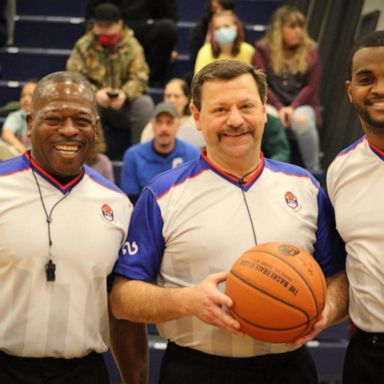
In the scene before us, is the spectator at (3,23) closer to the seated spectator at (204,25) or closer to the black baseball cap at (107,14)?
the black baseball cap at (107,14)

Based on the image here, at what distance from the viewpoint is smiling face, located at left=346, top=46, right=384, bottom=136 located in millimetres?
2848

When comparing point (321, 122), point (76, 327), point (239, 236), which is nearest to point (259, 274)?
point (239, 236)

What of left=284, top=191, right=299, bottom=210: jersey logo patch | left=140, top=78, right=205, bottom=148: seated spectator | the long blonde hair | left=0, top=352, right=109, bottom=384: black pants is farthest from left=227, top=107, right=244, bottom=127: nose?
the long blonde hair

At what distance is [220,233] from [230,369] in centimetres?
47

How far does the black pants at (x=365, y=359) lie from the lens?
2.81 m

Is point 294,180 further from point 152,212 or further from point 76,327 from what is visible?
point 76,327

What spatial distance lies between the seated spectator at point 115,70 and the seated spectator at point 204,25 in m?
0.84

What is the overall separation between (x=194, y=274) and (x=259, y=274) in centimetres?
38

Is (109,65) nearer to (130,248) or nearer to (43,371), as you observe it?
(130,248)

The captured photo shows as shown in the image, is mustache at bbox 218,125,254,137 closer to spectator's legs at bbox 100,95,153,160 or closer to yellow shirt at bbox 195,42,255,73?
spectator's legs at bbox 100,95,153,160

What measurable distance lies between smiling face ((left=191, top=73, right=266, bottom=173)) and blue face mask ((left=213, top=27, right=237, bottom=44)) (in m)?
4.08

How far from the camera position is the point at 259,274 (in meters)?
2.48

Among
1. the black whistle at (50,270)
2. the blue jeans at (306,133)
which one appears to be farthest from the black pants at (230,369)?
the blue jeans at (306,133)

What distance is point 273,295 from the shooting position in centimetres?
247
